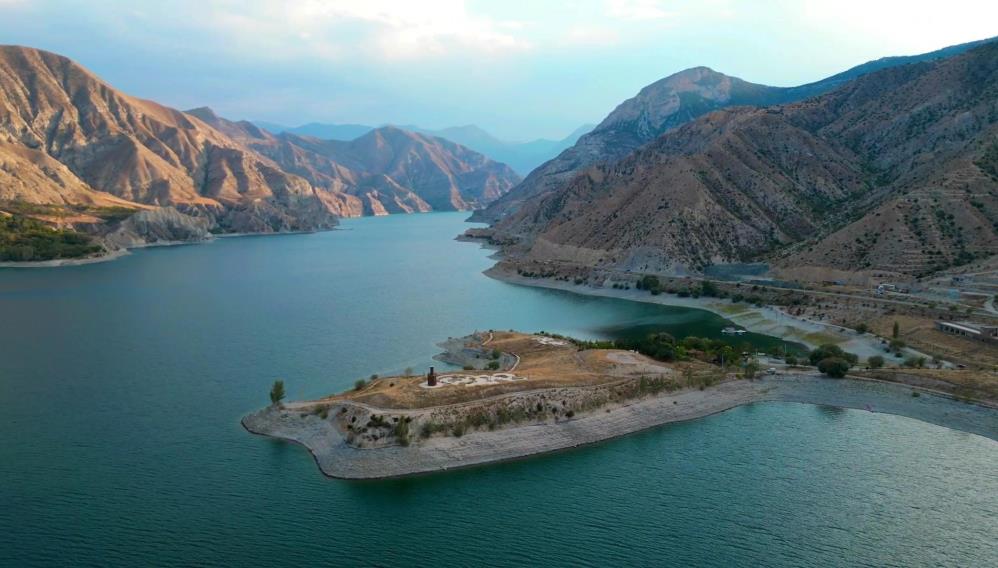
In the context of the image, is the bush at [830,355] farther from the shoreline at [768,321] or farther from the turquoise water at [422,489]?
the turquoise water at [422,489]

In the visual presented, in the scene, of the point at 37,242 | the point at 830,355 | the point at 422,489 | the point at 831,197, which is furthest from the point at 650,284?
the point at 37,242

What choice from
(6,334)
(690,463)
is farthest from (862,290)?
(6,334)

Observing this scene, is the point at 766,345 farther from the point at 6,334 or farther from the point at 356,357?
the point at 6,334

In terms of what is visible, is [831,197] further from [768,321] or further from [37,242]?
[37,242]

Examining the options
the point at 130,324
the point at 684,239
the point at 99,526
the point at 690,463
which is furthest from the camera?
the point at 684,239

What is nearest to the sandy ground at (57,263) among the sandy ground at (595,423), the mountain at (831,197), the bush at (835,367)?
the mountain at (831,197)

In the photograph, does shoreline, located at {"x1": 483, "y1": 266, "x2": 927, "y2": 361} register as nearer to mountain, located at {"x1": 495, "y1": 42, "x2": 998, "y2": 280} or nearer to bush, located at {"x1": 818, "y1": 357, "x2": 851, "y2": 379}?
bush, located at {"x1": 818, "y1": 357, "x2": 851, "y2": 379}

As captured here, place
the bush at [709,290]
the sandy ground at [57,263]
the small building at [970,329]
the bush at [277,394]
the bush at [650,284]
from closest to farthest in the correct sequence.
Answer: the bush at [277,394]
the small building at [970,329]
the bush at [709,290]
the bush at [650,284]
the sandy ground at [57,263]
